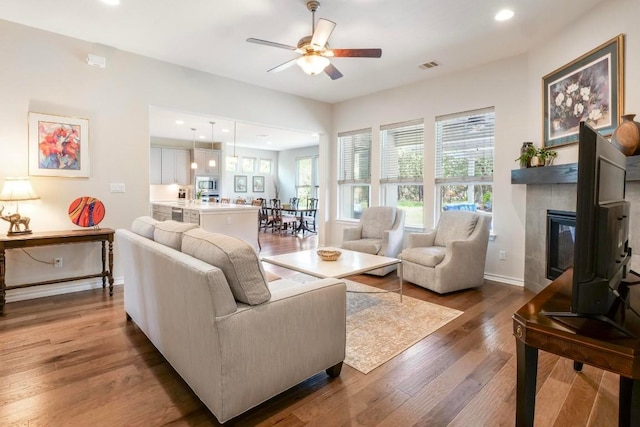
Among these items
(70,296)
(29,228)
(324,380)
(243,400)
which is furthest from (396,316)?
(29,228)

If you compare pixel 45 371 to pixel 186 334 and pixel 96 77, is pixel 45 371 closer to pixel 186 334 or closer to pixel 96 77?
pixel 186 334

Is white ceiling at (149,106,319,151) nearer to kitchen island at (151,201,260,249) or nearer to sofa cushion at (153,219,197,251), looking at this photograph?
kitchen island at (151,201,260,249)

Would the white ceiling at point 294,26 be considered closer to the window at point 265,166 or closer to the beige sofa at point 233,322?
the beige sofa at point 233,322

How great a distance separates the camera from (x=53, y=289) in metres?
3.77

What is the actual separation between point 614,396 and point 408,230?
11.5ft

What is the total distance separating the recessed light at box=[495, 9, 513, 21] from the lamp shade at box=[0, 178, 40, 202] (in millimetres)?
4917

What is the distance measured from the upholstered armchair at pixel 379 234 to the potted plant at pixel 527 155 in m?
1.65

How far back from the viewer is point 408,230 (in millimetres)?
5309

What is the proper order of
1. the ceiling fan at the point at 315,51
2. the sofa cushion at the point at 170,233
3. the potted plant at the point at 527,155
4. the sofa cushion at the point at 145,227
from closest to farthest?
the sofa cushion at the point at 170,233
the sofa cushion at the point at 145,227
the ceiling fan at the point at 315,51
the potted plant at the point at 527,155

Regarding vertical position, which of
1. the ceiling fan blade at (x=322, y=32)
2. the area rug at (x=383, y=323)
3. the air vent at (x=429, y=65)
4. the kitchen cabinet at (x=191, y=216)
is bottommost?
the area rug at (x=383, y=323)

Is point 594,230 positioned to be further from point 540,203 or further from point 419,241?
point 419,241

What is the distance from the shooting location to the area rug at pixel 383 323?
2.40m

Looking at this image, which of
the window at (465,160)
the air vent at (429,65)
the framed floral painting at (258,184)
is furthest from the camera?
the framed floral painting at (258,184)

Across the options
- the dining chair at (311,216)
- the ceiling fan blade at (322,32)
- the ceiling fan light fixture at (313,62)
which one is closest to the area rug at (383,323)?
the ceiling fan light fixture at (313,62)
